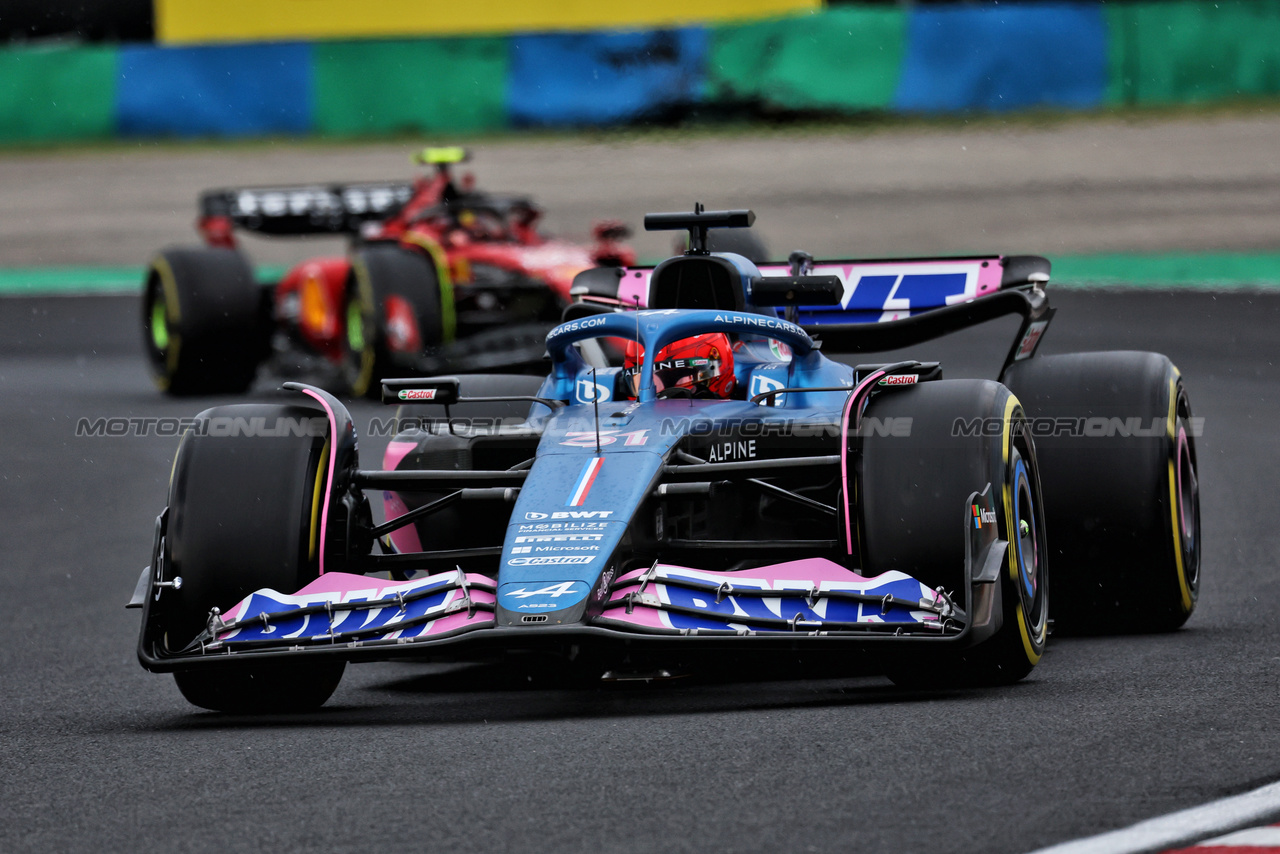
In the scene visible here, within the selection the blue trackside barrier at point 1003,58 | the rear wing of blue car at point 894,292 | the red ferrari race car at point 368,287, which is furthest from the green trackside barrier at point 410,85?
the rear wing of blue car at point 894,292

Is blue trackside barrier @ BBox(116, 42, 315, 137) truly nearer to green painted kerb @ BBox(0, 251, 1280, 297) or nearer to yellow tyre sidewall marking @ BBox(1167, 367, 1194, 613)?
green painted kerb @ BBox(0, 251, 1280, 297)

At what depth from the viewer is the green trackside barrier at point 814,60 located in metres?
20.0

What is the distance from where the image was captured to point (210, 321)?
16.7m

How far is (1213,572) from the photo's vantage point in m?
9.35

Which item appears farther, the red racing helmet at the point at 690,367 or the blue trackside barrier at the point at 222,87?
the blue trackside barrier at the point at 222,87

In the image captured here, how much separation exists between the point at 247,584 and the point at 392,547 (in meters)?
1.12

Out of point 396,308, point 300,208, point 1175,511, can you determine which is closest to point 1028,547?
point 1175,511

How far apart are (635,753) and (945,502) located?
141 cm

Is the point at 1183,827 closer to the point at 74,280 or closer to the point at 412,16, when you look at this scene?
the point at 74,280

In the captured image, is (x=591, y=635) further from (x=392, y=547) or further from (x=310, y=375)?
(x=310, y=375)

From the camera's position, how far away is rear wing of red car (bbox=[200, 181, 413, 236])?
16281mm

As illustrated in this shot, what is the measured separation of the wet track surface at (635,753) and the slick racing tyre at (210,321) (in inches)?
305

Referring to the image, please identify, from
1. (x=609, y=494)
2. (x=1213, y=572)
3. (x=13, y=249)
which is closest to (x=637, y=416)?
(x=609, y=494)

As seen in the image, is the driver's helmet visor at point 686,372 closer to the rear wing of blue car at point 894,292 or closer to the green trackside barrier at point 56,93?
the rear wing of blue car at point 894,292
